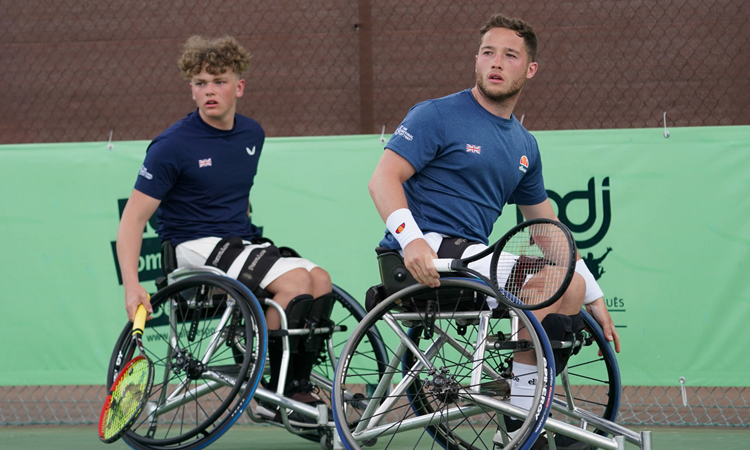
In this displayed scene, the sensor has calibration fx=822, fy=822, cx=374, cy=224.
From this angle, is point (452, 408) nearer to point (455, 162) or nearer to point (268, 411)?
point (455, 162)

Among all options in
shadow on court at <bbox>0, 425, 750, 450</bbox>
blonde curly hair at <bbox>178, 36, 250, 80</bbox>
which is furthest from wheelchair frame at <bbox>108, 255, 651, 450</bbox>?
blonde curly hair at <bbox>178, 36, 250, 80</bbox>

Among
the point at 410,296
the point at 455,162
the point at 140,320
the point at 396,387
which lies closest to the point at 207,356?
the point at 140,320

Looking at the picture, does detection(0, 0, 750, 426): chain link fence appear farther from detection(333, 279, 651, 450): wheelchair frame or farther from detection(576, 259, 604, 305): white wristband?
detection(333, 279, 651, 450): wheelchair frame

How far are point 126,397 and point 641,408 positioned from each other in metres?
2.61

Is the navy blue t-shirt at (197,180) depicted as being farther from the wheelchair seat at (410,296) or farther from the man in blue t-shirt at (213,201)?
the wheelchair seat at (410,296)

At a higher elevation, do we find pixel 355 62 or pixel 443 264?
pixel 355 62

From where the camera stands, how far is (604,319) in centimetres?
254

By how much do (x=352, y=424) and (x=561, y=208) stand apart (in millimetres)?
1728

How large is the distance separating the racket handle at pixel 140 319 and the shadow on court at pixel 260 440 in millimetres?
651

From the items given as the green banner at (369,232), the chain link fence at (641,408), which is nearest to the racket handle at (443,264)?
the green banner at (369,232)

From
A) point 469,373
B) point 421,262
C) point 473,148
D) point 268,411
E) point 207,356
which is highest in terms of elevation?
point 473,148

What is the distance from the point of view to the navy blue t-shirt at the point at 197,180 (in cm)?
301

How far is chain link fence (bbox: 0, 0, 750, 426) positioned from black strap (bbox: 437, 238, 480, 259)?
6.86ft

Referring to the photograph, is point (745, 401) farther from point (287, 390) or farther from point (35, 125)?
point (35, 125)
